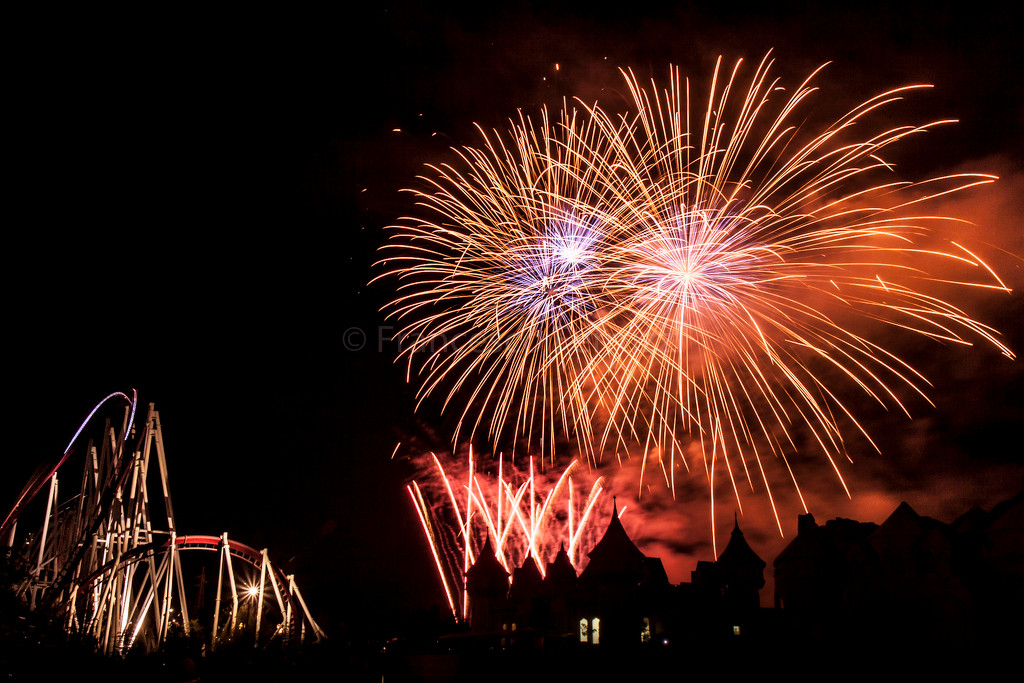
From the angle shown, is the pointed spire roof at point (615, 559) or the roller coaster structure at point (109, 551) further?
the pointed spire roof at point (615, 559)

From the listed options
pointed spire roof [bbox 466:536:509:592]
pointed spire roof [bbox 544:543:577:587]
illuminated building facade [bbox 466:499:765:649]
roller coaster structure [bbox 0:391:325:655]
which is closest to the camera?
roller coaster structure [bbox 0:391:325:655]

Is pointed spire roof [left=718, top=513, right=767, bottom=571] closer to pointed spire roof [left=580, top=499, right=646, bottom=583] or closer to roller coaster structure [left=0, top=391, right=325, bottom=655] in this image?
pointed spire roof [left=580, top=499, right=646, bottom=583]

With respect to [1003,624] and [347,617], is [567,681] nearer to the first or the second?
[1003,624]

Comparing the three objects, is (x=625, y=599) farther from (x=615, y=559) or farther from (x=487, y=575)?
(x=487, y=575)

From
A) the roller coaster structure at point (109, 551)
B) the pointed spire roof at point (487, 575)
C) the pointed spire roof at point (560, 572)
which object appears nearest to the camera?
the roller coaster structure at point (109, 551)

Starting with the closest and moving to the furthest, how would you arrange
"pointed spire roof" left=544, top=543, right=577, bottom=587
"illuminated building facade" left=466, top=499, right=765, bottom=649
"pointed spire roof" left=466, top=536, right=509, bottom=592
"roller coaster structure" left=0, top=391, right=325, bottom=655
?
"roller coaster structure" left=0, top=391, right=325, bottom=655 < "illuminated building facade" left=466, top=499, right=765, bottom=649 < "pointed spire roof" left=544, top=543, right=577, bottom=587 < "pointed spire roof" left=466, top=536, right=509, bottom=592

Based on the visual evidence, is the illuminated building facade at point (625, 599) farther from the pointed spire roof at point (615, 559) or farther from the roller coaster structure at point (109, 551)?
the roller coaster structure at point (109, 551)

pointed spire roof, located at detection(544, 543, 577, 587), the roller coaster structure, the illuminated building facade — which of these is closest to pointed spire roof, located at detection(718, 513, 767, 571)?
the illuminated building facade

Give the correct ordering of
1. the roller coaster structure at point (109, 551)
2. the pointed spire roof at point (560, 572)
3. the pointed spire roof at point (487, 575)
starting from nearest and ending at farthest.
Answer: the roller coaster structure at point (109, 551), the pointed spire roof at point (560, 572), the pointed spire roof at point (487, 575)

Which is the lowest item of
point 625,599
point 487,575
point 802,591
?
point 625,599

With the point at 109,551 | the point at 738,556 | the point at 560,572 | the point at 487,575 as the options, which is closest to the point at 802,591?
the point at 738,556

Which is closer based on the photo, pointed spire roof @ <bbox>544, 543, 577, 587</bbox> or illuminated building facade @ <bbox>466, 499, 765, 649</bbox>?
illuminated building facade @ <bbox>466, 499, 765, 649</bbox>

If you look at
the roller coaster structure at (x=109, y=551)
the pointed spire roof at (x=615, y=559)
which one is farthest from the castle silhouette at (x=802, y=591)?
the roller coaster structure at (x=109, y=551)

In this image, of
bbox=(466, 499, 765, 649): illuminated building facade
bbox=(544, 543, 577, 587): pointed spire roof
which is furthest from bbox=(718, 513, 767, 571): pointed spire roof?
bbox=(544, 543, 577, 587): pointed spire roof
